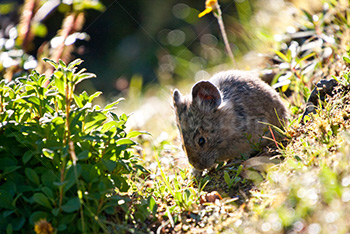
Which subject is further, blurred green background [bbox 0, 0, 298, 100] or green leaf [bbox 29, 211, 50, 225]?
blurred green background [bbox 0, 0, 298, 100]

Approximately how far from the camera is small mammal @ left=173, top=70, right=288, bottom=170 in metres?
4.23

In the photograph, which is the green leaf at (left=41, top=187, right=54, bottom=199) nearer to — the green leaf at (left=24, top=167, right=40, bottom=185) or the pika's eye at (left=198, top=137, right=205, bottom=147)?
the green leaf at (left=24, top=167, right=40, bottom=185)

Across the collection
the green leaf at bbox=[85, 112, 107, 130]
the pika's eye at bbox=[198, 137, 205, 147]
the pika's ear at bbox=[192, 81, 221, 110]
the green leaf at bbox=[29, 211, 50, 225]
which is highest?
the green leaf at bbox=[85, 112, 107, 130]

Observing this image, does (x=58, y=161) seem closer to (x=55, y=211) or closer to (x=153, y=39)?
(x=55, y=211)

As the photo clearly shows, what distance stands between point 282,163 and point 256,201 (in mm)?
596

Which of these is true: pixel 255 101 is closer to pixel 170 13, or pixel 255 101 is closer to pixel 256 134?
pixel 256 134

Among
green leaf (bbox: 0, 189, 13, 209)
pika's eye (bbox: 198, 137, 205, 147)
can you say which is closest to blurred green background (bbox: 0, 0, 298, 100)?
pika's eye (bbox: 198, 137, 205, 147)

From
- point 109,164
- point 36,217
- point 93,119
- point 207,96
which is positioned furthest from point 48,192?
point 207,96

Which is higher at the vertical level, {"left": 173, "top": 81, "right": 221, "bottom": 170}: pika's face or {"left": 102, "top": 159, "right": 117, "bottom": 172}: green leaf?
{"left": 102, "top": 159, "right": 117, "bottom": 172}: green leaf

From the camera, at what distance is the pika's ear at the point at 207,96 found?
4.40 metres

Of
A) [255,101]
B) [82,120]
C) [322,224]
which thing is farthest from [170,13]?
[322,224]

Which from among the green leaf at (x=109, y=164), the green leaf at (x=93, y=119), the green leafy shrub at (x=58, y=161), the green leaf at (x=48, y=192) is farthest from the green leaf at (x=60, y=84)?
the green leaf at (x=48, y=192)

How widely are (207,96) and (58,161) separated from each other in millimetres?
2041

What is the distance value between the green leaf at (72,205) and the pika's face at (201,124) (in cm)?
155
